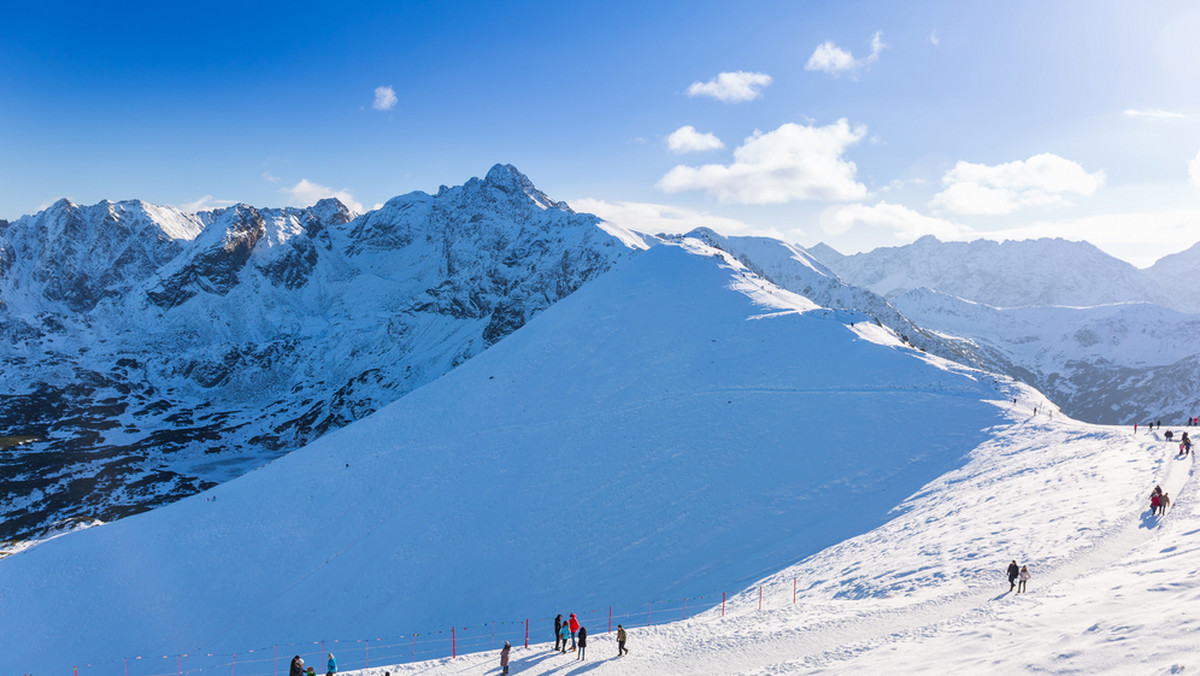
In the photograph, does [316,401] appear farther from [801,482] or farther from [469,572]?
[801,482]

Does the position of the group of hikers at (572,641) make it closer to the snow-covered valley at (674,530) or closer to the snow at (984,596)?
the snow at (984,596)

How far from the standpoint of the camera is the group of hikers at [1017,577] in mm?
18938

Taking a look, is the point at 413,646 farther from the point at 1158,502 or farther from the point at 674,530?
the point at 1158,502

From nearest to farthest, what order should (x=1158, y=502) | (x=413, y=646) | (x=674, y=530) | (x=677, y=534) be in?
(x=1158, y=502) < (x=413, y=646) < (x=677, y=534) < (x=674, y=530)

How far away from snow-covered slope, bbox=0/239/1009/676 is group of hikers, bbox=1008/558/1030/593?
41.4 feet

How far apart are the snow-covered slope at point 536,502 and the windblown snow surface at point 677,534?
0.65 ft

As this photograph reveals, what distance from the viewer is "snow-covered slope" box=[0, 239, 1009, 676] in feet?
114

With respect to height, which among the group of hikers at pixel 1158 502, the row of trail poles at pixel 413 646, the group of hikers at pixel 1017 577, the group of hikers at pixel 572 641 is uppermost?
the group of hikers at pixel 1158 502

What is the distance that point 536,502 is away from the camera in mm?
41125

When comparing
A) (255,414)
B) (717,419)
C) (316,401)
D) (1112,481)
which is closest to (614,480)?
(717,419)

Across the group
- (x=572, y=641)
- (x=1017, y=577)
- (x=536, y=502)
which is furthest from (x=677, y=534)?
(x=1017, y=577)

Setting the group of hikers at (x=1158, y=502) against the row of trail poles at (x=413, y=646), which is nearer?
the group of hikers at (x=1158, y=502)

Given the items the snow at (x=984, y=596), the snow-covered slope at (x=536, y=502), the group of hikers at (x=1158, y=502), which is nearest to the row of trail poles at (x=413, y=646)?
the snow at (x=984, y=596)

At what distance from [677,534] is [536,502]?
1085 centimetres
